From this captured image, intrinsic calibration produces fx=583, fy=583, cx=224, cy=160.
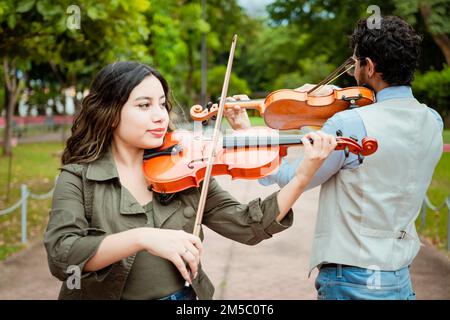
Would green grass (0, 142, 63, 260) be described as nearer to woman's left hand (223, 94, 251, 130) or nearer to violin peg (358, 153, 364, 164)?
woman's left hand (223, 94, 251, 130)

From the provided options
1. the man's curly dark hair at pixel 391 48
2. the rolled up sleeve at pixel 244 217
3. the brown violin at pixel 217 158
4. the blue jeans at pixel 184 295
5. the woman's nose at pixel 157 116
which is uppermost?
the man's curly dark hair at pixel 391 48

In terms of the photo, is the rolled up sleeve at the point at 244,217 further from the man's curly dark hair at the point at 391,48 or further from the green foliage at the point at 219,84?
the green foliage at the point at 219,84

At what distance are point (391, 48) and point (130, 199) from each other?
996mm

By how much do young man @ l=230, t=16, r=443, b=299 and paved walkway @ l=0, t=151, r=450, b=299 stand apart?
10.2 feet

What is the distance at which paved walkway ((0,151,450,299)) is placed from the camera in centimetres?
515

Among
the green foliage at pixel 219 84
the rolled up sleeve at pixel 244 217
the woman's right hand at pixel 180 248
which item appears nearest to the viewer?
the woman's right hand at pixel 180 248

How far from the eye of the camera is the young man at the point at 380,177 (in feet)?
6.37

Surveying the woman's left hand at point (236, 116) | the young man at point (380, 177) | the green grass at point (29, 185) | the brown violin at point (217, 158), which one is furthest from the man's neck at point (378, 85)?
the green grass at point (29, 185)

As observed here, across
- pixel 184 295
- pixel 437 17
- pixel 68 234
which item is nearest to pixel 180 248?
pixel 68 234

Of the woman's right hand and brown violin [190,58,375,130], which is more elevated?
brown violin [190,58,375,130]

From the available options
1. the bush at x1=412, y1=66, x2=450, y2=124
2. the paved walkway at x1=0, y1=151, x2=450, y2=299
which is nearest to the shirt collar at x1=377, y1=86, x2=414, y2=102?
the bush at x1=412, y1=66, x2=450, y2=124

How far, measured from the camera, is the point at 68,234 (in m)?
1.66

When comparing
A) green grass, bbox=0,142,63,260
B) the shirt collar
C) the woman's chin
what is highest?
the shirt collar

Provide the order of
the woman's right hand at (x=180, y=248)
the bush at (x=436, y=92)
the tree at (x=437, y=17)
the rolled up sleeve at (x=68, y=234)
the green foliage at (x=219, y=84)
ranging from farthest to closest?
the green foliage at (x=219, y=84)
the tree at (x=437, y=17)
the bush at (x=436, y=92)
the rolled up sleeve at (x=68, y=234)
the woman's right hand at (x=180, y=248)
